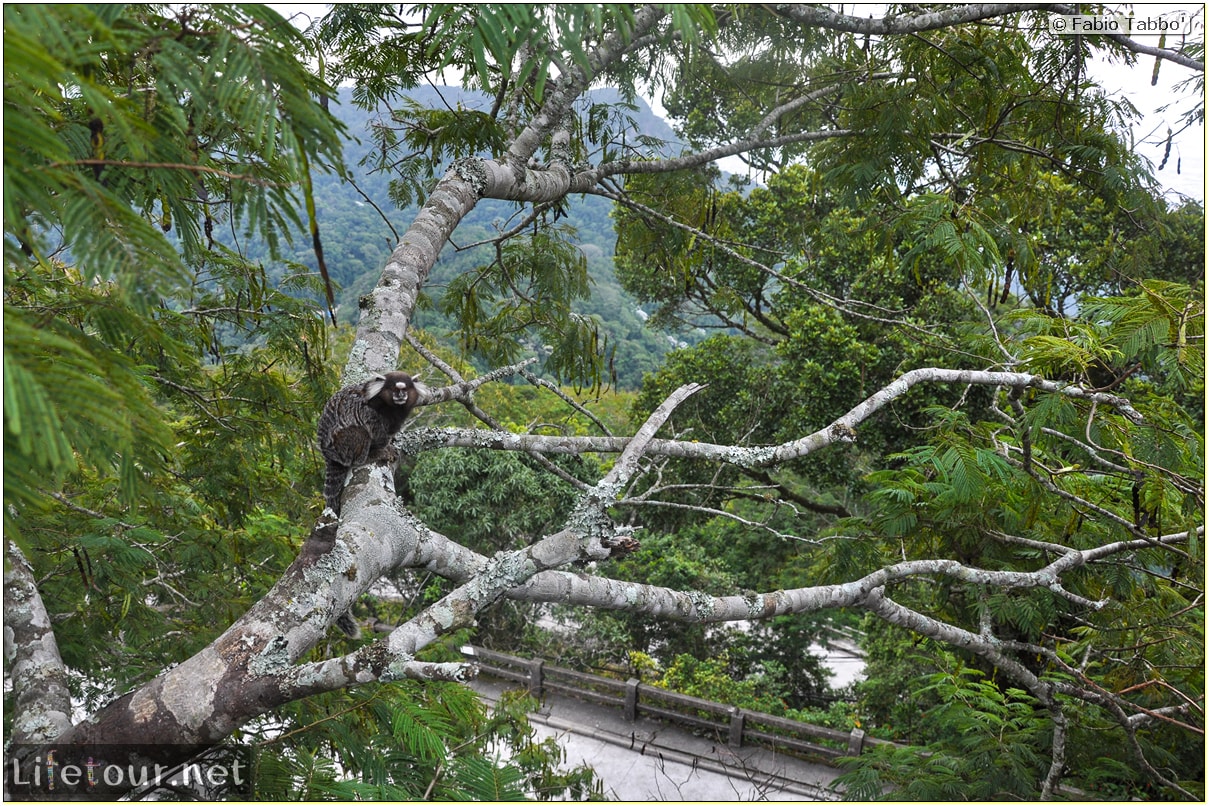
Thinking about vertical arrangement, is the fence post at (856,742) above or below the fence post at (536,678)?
above

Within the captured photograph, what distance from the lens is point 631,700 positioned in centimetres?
726

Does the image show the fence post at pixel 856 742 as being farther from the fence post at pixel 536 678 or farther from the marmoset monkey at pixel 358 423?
the marmoset monkey at pixel 358 423

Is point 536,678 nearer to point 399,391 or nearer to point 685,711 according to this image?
point 685,711

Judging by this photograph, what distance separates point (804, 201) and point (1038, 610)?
205 inches

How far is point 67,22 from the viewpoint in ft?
3.11

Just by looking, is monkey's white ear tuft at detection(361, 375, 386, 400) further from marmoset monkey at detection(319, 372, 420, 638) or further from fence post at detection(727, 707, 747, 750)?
fence post at detection(727, 707, 747, 750)

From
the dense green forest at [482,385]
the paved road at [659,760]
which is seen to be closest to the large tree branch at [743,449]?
the dense green forest at [482,385]

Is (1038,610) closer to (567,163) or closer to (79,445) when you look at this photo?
(567,163)

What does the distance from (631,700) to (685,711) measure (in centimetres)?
57

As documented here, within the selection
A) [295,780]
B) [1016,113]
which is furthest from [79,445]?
[1016,113]

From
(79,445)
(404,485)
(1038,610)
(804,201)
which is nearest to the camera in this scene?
(79,445)

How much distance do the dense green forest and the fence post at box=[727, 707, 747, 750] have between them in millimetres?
2535

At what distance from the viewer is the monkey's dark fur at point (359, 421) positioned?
5.82 feet

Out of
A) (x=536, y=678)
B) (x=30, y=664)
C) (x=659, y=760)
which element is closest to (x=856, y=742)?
(x=659, y=760)
